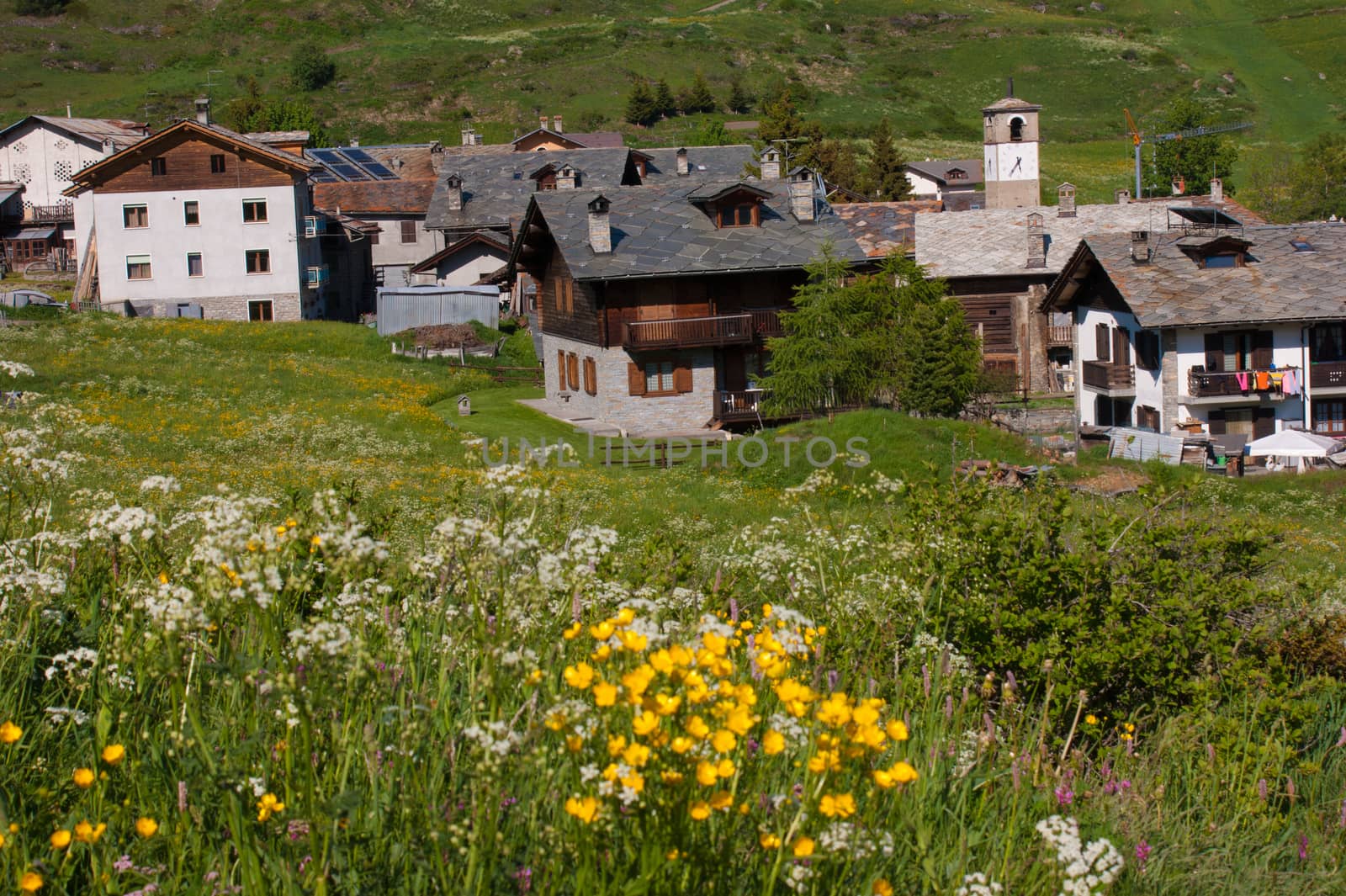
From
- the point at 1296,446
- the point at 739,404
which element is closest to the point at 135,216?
the point at 739,404

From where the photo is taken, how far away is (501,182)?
68.4 m

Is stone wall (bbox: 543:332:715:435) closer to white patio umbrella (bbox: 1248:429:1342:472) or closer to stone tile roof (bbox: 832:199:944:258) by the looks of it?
stone tile roof (bbox: 832:199:944:258)

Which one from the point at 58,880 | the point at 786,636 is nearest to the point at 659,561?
the point at 786,636

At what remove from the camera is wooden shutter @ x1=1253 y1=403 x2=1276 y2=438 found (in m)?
42.7

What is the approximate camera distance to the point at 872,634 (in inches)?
286

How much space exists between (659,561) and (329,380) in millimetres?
33242

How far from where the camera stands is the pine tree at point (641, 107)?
12594cm

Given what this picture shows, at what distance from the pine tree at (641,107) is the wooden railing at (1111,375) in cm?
8706

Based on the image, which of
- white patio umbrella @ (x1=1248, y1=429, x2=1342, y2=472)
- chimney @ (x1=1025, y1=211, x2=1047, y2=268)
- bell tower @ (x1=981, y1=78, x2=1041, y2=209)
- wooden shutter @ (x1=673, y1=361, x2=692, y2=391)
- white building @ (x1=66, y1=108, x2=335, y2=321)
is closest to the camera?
white patio umbrella @ (x1=1248, y1=429, x2=1342, y2=472)

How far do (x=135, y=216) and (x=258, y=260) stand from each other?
5.30 metres

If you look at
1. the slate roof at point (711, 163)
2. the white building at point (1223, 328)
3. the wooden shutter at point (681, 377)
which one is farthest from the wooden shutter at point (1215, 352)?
the slate roof at point (711, 163)

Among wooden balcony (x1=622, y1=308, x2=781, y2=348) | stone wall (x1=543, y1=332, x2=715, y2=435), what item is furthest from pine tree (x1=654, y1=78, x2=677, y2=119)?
stone wall (x1=543, y1=332, x2=715, y2=435)

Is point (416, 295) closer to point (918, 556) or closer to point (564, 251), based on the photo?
point (564, 251)

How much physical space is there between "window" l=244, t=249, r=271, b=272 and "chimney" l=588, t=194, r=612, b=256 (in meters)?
21.2
